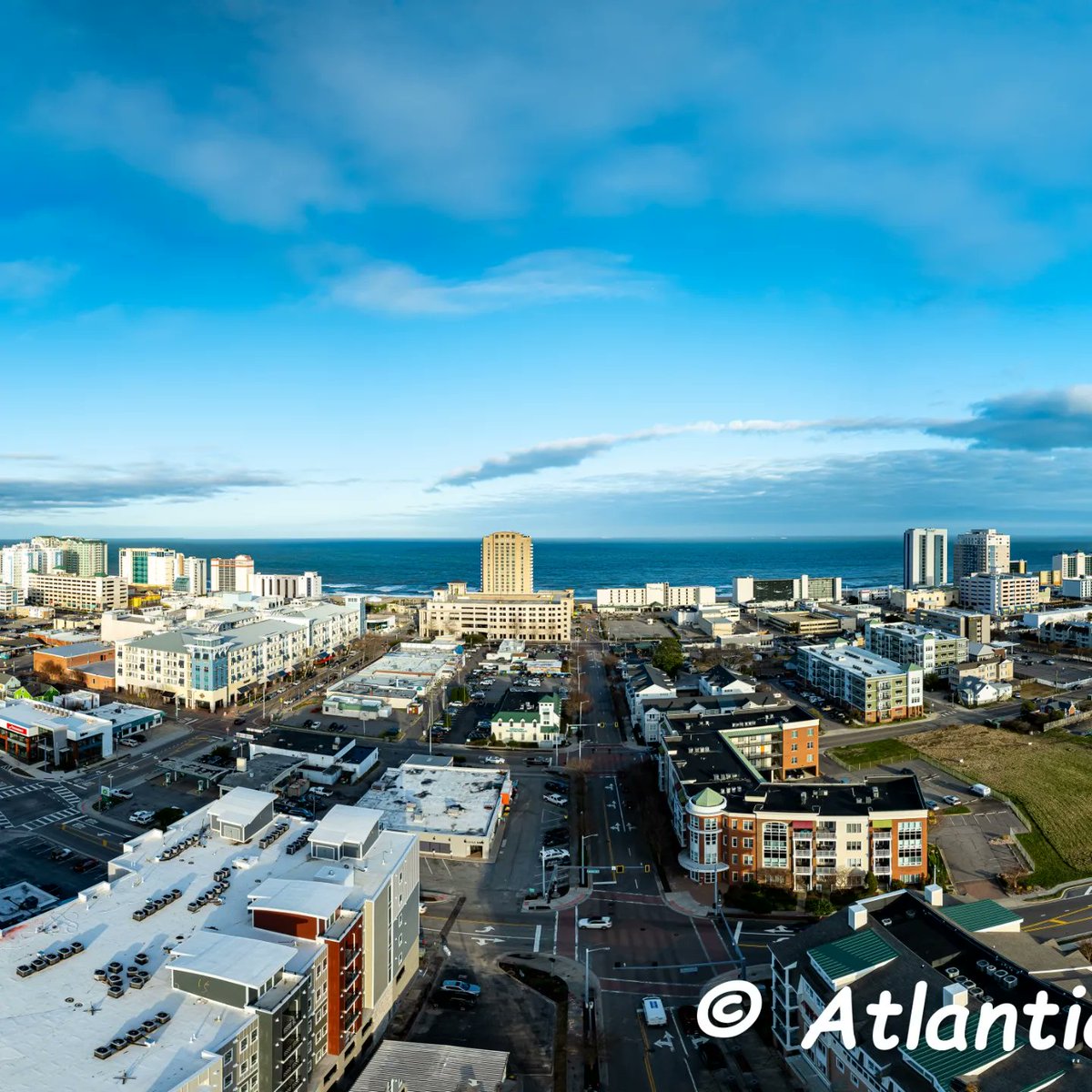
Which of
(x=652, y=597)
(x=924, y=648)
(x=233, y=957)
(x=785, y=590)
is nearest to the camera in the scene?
(x=233, y=957)

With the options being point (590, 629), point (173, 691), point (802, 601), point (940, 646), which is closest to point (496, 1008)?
point (173, 691)

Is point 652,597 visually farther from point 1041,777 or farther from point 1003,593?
point 1041,777

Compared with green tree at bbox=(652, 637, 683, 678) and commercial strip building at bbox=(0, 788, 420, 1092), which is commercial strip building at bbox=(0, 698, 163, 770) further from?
green tree at bbox=(652, 637, 683, 678)

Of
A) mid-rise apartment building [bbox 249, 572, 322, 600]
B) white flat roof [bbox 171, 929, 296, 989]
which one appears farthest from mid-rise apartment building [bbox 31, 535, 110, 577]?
white flat roof [bbox 171, 929, 296, 989]

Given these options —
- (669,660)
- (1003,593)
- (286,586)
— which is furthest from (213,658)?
(1003,593)

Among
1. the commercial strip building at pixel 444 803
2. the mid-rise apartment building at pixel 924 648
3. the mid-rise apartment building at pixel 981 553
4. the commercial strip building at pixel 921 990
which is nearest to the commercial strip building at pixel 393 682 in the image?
the commercial strip building at pixel 444 803

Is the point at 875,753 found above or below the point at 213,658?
below

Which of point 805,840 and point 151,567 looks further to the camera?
point 151,567
